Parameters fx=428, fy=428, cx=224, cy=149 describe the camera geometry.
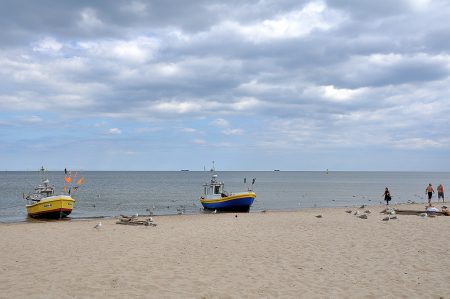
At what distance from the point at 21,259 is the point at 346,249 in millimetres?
10516

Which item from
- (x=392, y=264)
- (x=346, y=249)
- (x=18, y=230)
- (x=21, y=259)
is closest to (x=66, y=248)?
(x=21, y=259)

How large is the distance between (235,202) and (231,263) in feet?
82.4

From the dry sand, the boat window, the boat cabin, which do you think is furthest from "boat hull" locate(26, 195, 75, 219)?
the boat window

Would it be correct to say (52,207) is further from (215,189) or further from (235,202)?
(215,189)

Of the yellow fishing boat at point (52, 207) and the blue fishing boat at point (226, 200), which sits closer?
the yellow fishing boat at point (52, 207)

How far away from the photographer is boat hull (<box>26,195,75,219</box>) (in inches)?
1218

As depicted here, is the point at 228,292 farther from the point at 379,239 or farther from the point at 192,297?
the point at 379,239

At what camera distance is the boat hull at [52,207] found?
3094 cm

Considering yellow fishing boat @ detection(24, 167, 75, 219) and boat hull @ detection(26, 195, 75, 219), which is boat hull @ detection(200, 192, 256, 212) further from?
boat hull @ detection(26, 195, 75, 219)

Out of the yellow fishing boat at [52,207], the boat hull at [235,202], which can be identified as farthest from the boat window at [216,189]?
the yellow fishing boat at [52,207]

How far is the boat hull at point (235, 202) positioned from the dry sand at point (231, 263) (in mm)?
17137

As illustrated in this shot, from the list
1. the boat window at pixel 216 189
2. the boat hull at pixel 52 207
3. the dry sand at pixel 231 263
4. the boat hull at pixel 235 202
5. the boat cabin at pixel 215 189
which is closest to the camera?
the dry sand at pixel 231 263

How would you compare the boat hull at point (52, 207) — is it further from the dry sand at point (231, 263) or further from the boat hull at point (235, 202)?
the boat hull at point (235, 202)

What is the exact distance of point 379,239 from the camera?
16.4m
